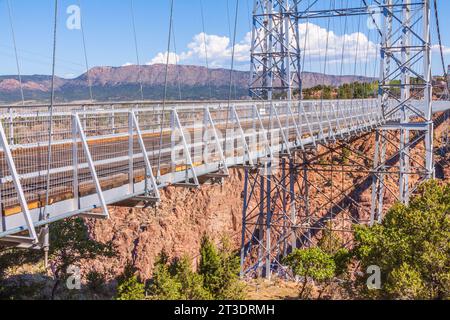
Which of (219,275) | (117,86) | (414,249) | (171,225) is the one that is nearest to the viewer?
(414,249)

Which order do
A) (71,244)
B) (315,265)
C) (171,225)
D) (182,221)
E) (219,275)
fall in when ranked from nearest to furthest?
(219,275) → (315,265) → (71,244) → (171,225) → (182,221)

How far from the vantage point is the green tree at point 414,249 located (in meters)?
10.4

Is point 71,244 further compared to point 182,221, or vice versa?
point 182,221

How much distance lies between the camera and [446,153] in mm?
39406

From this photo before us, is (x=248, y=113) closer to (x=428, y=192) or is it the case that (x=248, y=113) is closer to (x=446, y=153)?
(x=428, y=192)

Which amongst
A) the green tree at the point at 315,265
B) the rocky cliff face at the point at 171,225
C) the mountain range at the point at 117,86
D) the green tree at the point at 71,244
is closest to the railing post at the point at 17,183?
the green tree at the point at 315,265

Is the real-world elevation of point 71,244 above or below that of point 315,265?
above

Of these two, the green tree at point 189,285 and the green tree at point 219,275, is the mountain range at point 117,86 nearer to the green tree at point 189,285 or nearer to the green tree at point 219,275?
the green tree at point 219,275

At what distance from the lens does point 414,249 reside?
1105 cm

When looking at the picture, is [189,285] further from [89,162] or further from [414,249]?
[89,162]

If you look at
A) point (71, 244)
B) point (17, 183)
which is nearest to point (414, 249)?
point (17, 183)

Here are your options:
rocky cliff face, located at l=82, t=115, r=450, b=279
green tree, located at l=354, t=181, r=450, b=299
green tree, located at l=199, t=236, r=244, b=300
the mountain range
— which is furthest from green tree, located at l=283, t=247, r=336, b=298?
rocky cliff face, located at l=82, t=115, r=450, b=279
